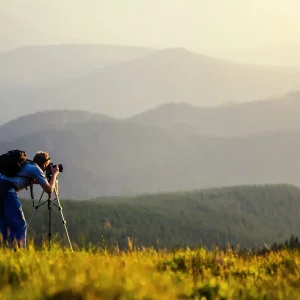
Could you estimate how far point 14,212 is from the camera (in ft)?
40.5

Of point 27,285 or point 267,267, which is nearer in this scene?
point 27,285

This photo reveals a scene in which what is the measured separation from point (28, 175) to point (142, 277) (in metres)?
4.72

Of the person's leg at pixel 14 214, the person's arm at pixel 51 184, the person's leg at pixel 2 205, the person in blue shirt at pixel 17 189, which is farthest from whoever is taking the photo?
Answer: the person's leg at pixel 14 214

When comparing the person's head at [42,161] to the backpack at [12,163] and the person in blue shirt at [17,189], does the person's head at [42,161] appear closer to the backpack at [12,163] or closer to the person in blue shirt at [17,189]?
the person in blue shirt at [17,189]

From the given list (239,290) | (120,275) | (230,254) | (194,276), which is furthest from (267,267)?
(120,275)

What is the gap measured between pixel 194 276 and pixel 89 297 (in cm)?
308

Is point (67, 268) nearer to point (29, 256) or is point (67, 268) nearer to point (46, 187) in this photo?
point (29, 256)

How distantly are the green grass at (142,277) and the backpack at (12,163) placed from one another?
1950 mm

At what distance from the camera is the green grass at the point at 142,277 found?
6902mm

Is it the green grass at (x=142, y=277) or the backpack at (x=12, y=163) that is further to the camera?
the backpack at (x=12, y=163)

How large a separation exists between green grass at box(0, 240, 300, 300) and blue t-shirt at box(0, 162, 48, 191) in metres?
1.53

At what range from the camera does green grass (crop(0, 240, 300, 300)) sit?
6.90 m

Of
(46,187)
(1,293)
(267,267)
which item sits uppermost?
(46,187)

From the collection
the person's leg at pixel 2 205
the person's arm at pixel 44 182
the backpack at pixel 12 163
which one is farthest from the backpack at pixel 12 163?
the person's arm at pixel 44 182
